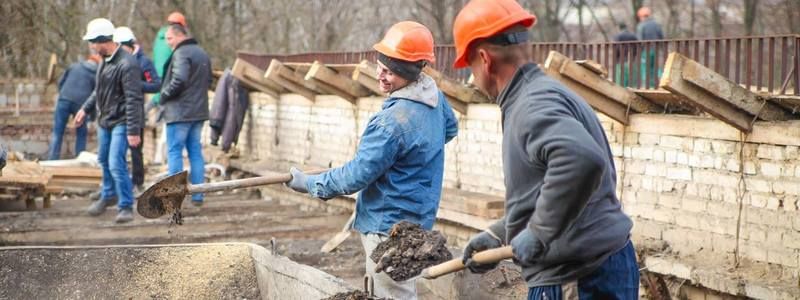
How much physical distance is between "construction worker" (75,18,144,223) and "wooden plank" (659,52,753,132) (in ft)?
17.6

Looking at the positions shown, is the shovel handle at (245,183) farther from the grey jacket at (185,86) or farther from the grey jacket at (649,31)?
the grey jacket at (649,31)

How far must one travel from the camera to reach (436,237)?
17.4 feet

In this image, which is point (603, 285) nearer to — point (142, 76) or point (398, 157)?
point (398, 157)

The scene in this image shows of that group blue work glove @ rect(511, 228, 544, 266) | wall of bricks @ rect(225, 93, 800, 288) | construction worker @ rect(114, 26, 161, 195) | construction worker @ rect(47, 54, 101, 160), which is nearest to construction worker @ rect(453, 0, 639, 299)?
blue work glove @ rect(511, 228, 544, 266)

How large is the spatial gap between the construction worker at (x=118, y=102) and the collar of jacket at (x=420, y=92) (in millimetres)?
6206

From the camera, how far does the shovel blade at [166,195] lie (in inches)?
269

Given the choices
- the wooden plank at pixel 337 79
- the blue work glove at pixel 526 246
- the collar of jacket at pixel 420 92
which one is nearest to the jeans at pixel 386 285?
the collar of jacket at pixel 420 92

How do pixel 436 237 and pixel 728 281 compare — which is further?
pixel 728 281

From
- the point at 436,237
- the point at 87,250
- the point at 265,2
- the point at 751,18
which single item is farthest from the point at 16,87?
the point at 436,237

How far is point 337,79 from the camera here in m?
13.9

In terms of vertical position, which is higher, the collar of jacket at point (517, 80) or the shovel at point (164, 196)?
the collar of jacket at point (517, 80)

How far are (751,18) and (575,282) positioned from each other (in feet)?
62.3

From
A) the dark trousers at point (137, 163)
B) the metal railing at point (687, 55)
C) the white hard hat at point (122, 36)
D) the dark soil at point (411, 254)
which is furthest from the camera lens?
the white hard hat at point (122, 36)

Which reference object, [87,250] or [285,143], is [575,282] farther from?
[285,143]
